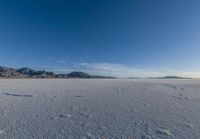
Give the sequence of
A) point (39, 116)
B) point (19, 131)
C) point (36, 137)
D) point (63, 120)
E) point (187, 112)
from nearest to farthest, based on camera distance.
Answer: point (36, 137) < point (19, 131) < point (63, 120) < point (39, 116) < point (187, 112)

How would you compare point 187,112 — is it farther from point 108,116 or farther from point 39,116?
point 39,116

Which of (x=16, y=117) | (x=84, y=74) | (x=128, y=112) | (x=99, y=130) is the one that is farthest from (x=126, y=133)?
(x=84, y=74)

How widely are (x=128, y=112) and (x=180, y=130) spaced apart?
155 centimetres

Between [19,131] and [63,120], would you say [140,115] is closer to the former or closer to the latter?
[63,120]

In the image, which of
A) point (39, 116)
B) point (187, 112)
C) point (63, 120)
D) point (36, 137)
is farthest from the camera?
point (187, 112)

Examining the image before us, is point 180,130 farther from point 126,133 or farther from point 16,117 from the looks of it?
point 16,117

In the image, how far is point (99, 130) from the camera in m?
2.98

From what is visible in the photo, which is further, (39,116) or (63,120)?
(39,116)

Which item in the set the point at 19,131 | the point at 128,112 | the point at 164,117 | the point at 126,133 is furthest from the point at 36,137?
the point at 164,117

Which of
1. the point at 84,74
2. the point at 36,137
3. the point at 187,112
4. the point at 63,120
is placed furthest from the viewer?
the point at 84,74

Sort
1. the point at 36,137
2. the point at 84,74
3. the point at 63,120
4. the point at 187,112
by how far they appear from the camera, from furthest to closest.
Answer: the point at 84,74
the point at 187,112
the point at 63,120
the point at 36,137

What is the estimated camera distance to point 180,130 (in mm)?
3000

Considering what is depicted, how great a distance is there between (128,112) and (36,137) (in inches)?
105

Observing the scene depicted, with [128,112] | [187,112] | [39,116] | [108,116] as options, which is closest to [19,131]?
[39,116]
